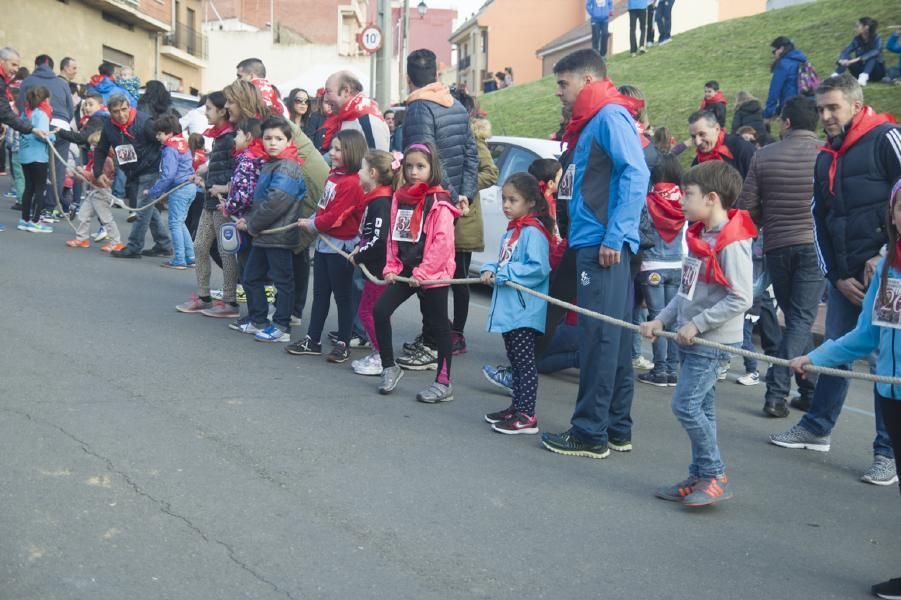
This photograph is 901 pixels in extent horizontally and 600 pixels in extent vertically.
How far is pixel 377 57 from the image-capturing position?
1775cm

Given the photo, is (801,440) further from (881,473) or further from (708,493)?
(708,493)

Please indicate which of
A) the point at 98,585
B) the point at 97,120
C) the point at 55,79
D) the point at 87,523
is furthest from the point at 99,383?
the point at 55,79

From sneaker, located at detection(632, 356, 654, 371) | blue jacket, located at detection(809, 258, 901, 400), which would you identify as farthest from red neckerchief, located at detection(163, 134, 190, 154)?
blue jacket, located at detection(809, 258, 901, 400)

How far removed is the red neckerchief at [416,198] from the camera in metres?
6.30

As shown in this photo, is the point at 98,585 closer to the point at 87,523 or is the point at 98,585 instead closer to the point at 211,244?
the point at 87,523

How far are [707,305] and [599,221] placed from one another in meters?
0.79

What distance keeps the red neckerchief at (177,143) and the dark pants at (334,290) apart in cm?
393

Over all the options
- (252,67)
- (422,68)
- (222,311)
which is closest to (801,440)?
(422,68)

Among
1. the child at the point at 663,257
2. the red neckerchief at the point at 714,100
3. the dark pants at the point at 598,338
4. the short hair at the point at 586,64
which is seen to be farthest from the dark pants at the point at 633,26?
the dark pants at the point at 598,338

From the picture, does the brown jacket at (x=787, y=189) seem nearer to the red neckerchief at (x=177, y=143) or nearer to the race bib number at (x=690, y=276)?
the race bib number at (x=690, y=276)

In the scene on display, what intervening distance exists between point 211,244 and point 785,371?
491cm

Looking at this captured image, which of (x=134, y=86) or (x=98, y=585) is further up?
(x=134, y=86)

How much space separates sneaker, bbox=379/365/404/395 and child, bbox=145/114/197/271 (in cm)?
490

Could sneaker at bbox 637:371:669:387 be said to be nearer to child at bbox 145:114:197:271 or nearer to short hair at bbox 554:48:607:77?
short hair at bbox 554:48:607:77
